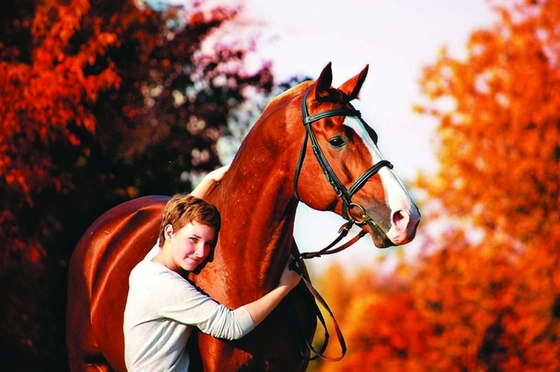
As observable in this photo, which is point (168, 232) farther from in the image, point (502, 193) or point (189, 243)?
point (502, 193)

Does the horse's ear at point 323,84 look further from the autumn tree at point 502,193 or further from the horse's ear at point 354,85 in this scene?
the autumn tree at point 502,193

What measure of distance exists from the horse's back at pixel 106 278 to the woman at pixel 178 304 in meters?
0.69

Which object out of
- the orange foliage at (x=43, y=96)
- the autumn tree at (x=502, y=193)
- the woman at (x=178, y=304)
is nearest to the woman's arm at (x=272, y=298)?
the woman at (x=178, y=304)

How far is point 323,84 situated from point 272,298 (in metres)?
0.92

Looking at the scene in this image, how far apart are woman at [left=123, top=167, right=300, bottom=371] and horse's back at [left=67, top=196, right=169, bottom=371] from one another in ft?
2.28

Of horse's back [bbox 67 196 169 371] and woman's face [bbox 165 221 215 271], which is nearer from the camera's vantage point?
woman's face [bbox 165 221 215 271]

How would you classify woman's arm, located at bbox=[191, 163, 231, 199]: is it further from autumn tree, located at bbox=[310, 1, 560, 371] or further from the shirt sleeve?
autumn tree, located at bbox=[310, 1, 560, 371]

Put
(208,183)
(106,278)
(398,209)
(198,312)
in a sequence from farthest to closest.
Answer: (106,278)
(208,183)
(198,312)
(398,209)

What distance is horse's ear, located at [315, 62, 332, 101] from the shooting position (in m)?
3.83

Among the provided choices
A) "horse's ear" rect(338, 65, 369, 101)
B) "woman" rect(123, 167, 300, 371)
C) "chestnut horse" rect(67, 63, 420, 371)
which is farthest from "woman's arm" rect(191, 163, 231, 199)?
"horse's ear" rect(338, 65, 369, 101)

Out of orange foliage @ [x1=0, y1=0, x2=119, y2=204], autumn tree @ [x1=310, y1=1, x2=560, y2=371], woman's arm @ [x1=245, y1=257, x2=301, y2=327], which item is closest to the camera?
A: woman's arm @ [x1=245, y1=257, x2=301, y2=327]

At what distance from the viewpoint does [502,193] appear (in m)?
18.2

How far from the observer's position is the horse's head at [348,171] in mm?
3605

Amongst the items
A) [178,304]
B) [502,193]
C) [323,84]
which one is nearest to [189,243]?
[178,304]
